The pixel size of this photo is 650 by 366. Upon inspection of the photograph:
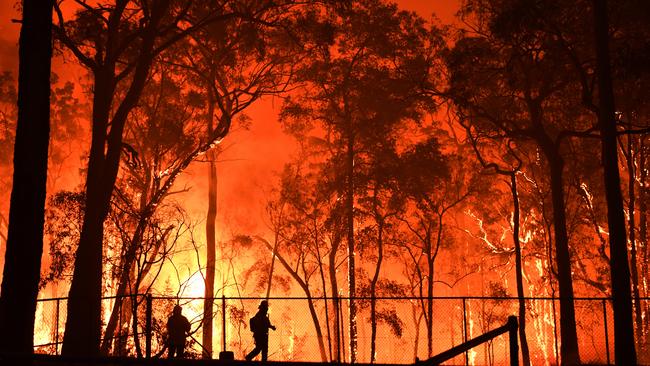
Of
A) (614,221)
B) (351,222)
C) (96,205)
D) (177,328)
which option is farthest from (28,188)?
(351,222)

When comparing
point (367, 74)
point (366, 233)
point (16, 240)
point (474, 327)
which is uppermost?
point (367, 74)

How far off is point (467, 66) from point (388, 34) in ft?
23.4

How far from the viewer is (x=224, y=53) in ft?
72.4

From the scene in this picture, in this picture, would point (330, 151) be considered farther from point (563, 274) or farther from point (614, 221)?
point (614, 221)

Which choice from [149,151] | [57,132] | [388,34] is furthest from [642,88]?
[57,132]

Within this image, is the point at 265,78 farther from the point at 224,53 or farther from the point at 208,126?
the point at 208,126

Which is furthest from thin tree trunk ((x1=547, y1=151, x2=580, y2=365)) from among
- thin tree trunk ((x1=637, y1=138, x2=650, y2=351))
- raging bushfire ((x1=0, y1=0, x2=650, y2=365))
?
thin tree trunk ((x1=637, y1=138, x2=650, y2=351))

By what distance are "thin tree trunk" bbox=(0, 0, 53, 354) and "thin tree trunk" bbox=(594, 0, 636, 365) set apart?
8.92 meters

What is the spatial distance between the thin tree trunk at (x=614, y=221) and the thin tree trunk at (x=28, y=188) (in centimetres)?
892

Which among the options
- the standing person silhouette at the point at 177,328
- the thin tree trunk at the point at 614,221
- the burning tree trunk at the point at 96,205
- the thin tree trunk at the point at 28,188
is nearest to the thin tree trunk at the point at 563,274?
Result: the thin tree trunk at the point at 614,221

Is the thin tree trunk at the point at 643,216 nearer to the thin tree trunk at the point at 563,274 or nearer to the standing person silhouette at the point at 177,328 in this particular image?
the thin tree trunk at the point at 563,274

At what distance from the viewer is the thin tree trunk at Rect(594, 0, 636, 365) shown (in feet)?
33.2

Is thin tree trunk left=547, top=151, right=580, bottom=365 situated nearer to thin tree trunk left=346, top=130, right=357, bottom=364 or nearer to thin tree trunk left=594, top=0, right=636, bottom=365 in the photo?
thin tree trunk left=594, top=0, right=636, bottom=365

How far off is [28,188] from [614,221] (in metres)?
9.17
